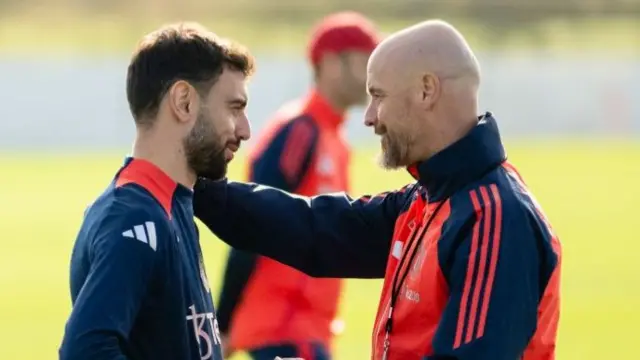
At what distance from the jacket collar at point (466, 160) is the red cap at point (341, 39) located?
3.66 metres

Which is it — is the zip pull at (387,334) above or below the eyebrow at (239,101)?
below

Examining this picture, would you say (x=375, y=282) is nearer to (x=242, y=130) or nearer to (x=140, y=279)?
(x=242, y=130)

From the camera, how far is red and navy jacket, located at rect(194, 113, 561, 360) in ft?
13.1

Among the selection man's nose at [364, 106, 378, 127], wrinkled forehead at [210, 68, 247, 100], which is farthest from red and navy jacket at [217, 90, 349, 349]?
wrinkled forehead at [210, 68, 247, 100]

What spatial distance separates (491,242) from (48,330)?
8.74 m

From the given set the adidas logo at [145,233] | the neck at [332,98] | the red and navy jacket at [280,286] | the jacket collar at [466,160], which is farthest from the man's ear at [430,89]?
the neck at [332,98]

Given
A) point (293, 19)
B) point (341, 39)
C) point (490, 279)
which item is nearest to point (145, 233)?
point (490, 279)

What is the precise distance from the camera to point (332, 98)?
7668 mm

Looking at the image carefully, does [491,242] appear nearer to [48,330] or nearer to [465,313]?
[465,313]

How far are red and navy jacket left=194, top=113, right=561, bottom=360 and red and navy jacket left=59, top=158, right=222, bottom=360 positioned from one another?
22.8 inches

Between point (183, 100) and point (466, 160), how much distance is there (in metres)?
0.88

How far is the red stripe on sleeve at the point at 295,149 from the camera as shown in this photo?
23.4ft

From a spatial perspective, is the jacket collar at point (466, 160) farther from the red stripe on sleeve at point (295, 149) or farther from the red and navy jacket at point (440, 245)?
the red stripe on sleeve at point (295, 149)

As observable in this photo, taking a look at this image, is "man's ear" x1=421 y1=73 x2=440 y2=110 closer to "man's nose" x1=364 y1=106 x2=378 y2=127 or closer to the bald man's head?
the bald man's head
